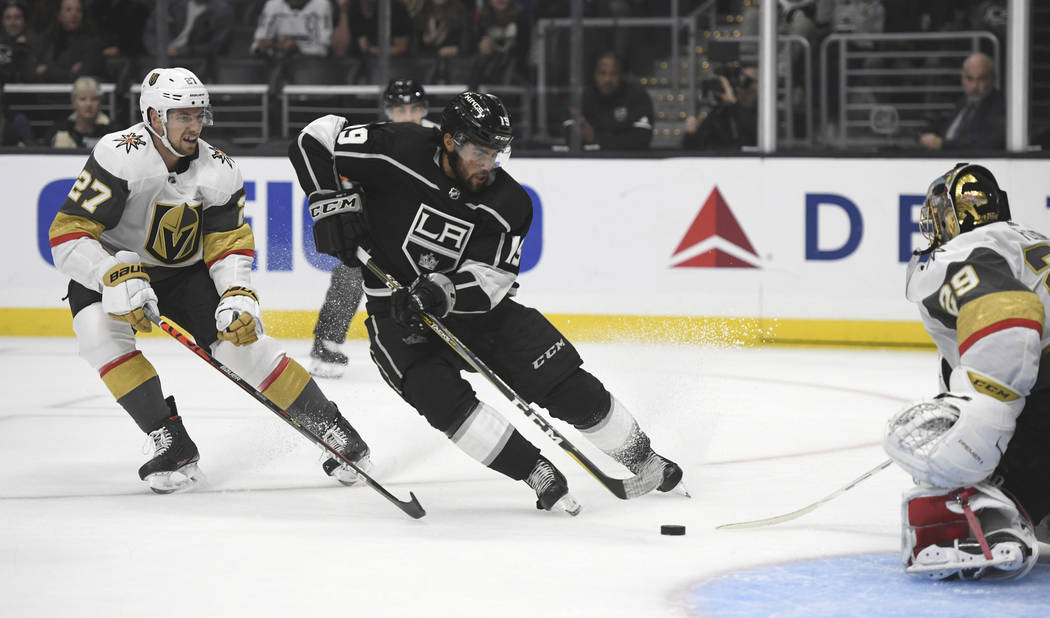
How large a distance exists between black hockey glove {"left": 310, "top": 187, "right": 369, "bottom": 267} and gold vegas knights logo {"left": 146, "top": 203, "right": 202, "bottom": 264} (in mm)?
389

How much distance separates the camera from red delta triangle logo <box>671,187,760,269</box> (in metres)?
6.62

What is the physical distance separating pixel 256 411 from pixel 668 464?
183 cm

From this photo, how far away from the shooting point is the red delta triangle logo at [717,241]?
21.7 ft

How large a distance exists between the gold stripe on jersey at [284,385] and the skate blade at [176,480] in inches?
10.4

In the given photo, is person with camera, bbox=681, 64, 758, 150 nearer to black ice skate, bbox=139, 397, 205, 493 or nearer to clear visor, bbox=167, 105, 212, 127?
clear visor, bbox=167, 105, 212, 127

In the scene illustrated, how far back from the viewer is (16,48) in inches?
292

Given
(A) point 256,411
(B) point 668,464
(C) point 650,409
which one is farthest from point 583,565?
(A) point 256,411

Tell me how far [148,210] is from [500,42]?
4024mm

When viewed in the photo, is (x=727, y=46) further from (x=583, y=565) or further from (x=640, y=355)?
(x=583, y=565)

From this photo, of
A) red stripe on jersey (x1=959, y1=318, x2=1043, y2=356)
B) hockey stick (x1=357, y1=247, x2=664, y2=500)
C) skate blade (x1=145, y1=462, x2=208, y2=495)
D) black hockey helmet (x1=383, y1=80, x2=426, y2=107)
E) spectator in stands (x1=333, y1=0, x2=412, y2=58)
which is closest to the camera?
red stripe on jersey (x1=959, y1=318, x2=1043, y2=356)

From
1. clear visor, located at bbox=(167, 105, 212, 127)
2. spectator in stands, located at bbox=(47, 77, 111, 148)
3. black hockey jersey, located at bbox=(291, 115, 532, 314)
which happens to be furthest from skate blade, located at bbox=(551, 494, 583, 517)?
spectator in stands, located at bbox=(47, 77, 111, 148)

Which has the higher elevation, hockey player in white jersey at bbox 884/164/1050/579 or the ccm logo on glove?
the ccm logo on glove

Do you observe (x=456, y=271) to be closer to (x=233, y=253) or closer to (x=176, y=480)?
(x=233, y=253)

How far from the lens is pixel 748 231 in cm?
661
